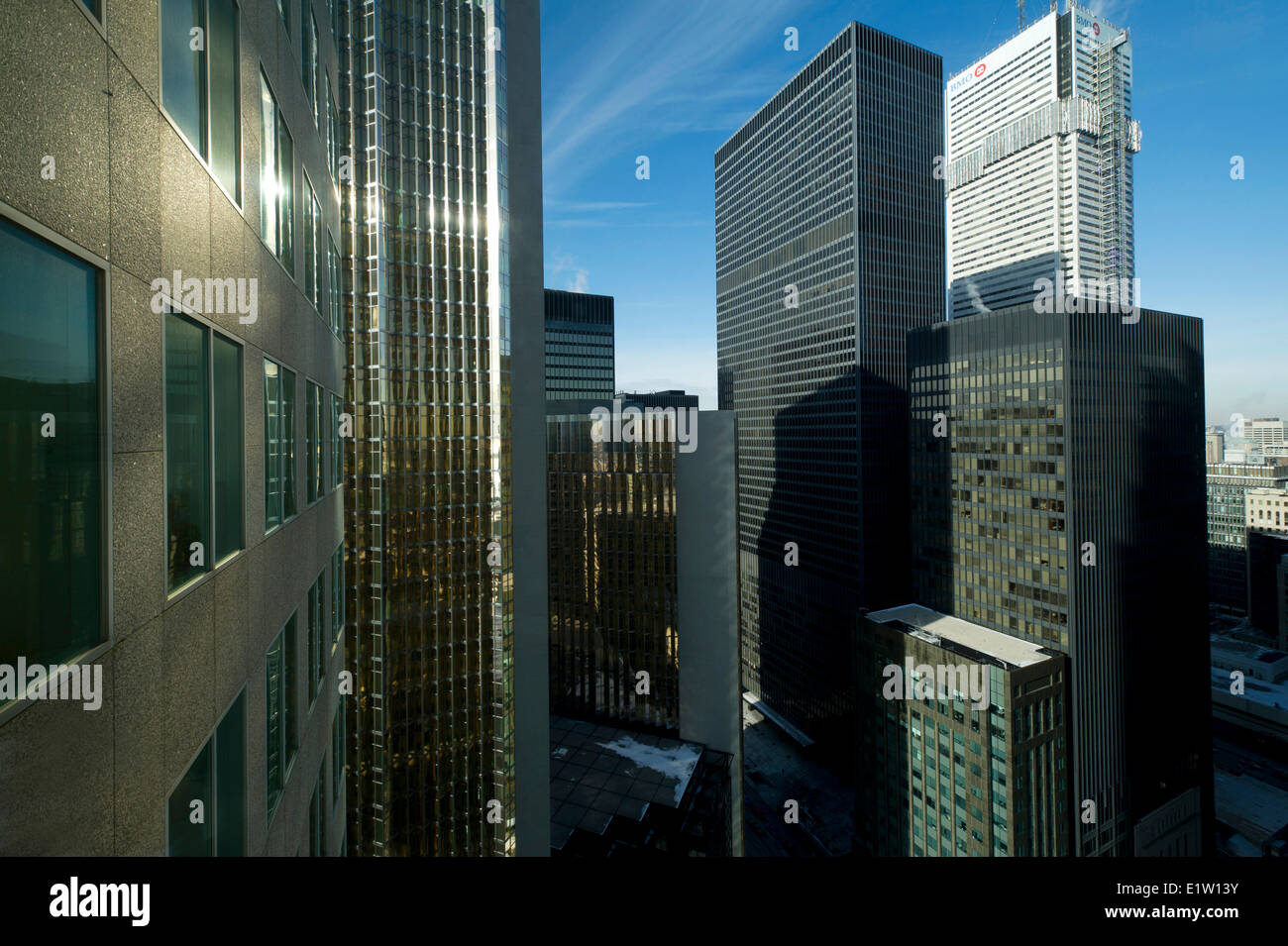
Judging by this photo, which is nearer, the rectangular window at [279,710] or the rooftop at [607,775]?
the rectangular window at [279,710]

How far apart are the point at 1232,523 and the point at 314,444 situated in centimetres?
16460

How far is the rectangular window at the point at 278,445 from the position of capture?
309 inches

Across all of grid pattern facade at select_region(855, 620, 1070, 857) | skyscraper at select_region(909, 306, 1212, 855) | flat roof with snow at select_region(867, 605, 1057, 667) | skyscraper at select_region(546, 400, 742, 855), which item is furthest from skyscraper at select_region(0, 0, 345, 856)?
skyscraper at select_region(909, 306, 1212, 855)

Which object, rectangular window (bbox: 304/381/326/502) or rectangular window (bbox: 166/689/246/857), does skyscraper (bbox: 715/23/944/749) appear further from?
rectangular window (bbox: 166/689/246/857)

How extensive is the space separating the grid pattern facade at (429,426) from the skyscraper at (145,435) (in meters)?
23.0

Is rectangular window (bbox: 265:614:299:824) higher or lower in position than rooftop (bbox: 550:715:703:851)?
higher

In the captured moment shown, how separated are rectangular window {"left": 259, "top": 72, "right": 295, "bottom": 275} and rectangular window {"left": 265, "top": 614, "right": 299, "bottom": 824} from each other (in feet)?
16.9

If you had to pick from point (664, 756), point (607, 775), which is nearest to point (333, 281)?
point (607, 775)

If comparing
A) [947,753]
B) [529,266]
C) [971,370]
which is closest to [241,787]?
Result: [529,266]

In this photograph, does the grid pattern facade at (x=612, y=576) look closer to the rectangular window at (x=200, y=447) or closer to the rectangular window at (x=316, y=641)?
the rectangular window at (x=316, y=641)

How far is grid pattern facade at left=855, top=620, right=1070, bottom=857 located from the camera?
55750mm

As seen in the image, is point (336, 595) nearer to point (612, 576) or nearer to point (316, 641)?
point (316, 641)

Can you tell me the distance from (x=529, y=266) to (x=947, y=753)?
5675 centimetres

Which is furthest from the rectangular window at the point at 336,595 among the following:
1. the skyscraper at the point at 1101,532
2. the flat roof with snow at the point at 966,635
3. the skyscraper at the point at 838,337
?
the skyscraper at the point at 838,337
